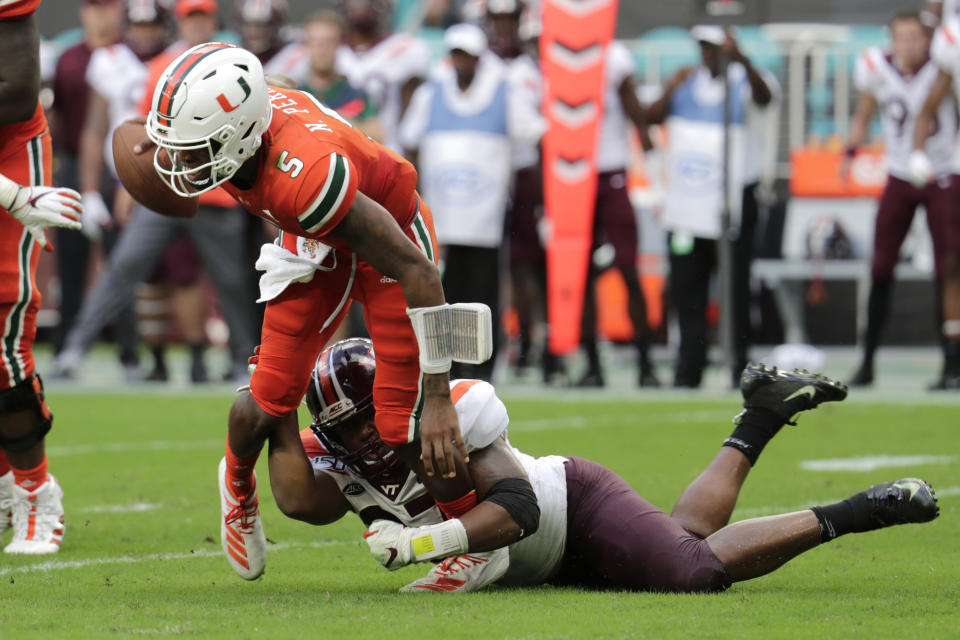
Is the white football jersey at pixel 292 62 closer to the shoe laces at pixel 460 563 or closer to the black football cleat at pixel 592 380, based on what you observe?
the black football cleat at pixel 592 380

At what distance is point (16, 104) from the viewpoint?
15.3ft

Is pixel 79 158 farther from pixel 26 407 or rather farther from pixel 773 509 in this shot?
pixel 773 509

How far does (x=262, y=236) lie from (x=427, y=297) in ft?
20.9

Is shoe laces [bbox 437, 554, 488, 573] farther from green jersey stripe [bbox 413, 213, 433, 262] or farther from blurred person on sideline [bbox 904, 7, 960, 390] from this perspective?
blurred person on sideline [bbox 904, 7, 960, 390]

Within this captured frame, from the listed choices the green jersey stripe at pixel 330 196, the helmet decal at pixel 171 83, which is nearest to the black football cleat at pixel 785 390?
the green jersey stripe at pixel 330 196

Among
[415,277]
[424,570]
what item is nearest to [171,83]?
[415,277]

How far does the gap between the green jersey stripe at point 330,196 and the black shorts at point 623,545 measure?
0.98 metres

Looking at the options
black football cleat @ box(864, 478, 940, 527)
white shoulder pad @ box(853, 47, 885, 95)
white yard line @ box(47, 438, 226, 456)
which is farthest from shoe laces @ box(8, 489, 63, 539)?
white shoulder pad @ box(853, 47, 885, 95)

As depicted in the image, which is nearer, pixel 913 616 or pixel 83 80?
pixel 913 616

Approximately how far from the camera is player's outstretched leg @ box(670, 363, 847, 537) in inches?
168

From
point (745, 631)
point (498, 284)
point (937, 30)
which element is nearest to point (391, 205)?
point (745, 631)

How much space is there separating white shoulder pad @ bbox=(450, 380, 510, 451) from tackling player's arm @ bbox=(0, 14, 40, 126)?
163 cm

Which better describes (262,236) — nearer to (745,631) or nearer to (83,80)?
(83,80)

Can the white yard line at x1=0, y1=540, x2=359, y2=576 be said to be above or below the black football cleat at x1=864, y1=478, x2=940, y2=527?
below
